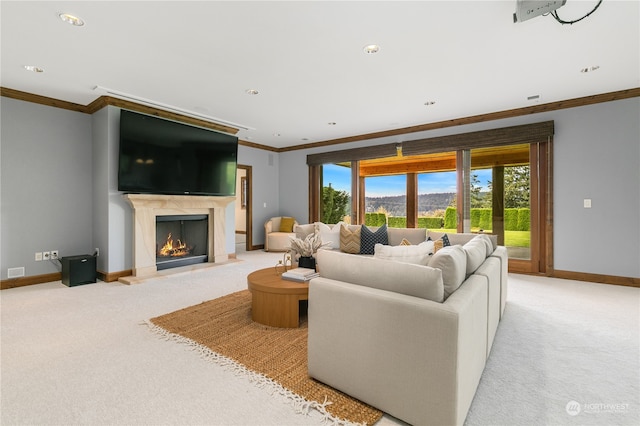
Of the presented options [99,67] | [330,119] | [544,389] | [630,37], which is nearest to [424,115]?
[330,119]

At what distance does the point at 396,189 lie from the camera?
24.2ft

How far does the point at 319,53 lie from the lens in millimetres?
2936

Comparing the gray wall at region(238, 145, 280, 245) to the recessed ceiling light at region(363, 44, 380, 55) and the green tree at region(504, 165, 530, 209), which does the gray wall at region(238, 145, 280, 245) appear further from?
the green tree at region(504, 165, 530, 209)

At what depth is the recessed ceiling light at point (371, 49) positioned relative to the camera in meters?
2.79

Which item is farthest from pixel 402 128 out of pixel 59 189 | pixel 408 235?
pixel 59 189

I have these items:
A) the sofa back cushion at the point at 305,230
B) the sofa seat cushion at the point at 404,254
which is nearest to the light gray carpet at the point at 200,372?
the sofa seat cushion at the point at 404,254

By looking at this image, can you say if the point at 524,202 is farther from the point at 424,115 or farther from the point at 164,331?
the point at 164,331

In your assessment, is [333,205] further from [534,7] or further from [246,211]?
[534,7]

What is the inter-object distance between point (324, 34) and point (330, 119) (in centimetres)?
265

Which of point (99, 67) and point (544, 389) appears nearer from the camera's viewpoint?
point (544, 389)

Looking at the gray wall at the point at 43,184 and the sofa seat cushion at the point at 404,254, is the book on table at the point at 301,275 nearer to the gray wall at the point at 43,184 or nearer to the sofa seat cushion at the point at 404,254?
the sofa seat cushion at the point at 404,254

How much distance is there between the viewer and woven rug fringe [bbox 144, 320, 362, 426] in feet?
5.20

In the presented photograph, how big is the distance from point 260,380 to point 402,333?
A: 1.00 m

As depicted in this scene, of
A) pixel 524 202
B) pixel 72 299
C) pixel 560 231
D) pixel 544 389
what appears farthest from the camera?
pixel 524 202
